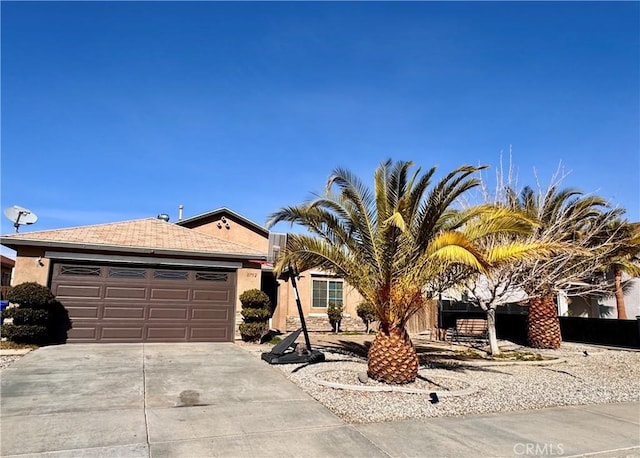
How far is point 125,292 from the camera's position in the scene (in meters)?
13.4

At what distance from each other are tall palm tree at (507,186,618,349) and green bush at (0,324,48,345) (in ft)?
46.0

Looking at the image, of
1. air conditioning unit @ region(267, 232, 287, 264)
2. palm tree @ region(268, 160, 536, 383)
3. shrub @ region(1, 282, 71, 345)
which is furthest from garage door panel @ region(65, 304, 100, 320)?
palm tree @ region(268, 160, 536, 383)

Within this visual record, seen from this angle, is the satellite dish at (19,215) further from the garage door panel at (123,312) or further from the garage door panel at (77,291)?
the garage door panel at (123,312)

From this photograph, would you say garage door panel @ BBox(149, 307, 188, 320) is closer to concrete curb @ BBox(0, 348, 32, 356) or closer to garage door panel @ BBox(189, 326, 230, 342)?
garage door panel @ BBox(189, 326, 230, 342)

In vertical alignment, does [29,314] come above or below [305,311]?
below

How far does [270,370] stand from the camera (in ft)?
32.2

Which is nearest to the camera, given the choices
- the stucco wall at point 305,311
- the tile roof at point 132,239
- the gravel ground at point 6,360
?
the gravel ground at point 6,360

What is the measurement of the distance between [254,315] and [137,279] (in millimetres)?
3884

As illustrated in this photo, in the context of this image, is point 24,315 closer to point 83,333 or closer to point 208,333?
point 83,333

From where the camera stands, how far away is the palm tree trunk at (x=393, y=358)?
27.9 feet

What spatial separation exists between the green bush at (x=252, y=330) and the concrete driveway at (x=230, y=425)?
16.1ft

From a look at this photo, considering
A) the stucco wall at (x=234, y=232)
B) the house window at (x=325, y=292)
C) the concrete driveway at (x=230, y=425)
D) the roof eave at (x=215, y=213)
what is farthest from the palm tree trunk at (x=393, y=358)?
the stucco wall at (x=234, y=232)

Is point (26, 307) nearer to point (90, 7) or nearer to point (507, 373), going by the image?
point (90, 7)

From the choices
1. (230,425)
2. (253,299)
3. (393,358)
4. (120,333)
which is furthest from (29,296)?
(393,358)
